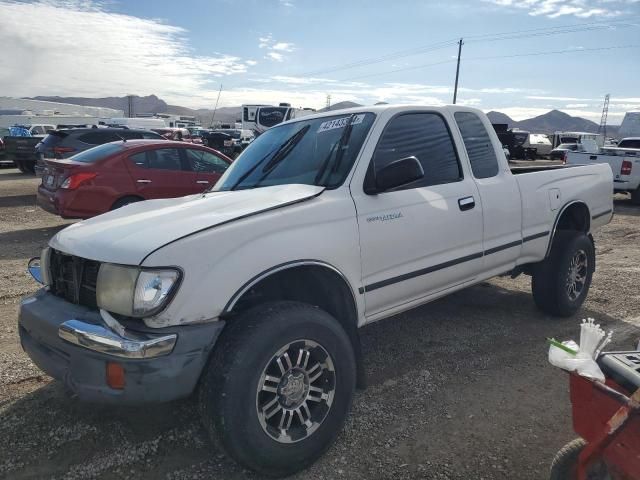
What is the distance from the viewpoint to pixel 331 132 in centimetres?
355

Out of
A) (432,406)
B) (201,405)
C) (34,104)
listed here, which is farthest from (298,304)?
(34,104)

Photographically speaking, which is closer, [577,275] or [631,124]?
[577,275]

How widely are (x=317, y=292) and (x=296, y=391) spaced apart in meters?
0.64

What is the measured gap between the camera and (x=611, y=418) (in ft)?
6.04

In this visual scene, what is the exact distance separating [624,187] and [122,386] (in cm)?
1411

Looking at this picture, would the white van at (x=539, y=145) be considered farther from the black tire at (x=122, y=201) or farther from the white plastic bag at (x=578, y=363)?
the white plastic bag at (x=578, y=363)

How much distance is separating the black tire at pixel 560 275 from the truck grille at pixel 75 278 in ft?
12.7

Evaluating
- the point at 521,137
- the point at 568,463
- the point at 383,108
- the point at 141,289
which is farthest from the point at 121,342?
the point at 521,137

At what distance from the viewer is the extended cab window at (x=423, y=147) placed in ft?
11.4

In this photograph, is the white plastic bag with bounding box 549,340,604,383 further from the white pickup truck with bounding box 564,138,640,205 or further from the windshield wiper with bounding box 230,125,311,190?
the white pickup truck with bounding box 564,138,640,205

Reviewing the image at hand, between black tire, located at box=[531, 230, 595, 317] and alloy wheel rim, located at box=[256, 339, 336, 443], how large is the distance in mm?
2904

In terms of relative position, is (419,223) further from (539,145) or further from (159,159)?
(539,145)

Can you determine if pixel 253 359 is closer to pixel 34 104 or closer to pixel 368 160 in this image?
pixel 368 160

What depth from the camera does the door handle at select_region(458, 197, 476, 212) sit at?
3713 mm
